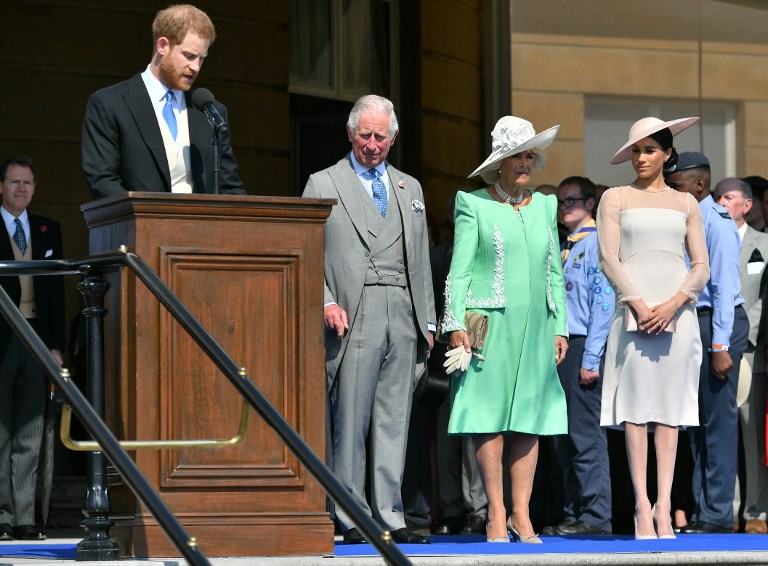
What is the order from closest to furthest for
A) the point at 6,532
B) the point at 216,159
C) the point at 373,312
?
1. the point at 216,159
2. the point at 373,312
3. the point at 6,532

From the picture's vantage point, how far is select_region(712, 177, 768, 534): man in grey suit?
902 cm

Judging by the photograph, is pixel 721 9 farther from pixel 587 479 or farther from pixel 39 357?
pixel 39 357

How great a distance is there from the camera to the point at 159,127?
6.65m

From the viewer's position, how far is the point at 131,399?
6.15 m

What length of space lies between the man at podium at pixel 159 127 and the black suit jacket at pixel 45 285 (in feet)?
7.87

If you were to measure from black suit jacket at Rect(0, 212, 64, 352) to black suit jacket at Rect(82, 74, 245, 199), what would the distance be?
96.0 inches

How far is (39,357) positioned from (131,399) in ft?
3.51

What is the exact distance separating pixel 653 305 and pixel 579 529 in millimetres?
1406

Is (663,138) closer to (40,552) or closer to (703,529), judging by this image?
(703,529)

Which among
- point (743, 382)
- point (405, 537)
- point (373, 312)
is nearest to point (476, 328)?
point (373, 312)

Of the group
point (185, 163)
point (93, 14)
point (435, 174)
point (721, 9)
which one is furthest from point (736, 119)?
point (185, 163)

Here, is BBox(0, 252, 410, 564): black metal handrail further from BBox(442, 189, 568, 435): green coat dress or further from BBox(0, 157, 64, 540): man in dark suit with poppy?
BBox(0, 157, 64, 540): man in dark suit with poppy

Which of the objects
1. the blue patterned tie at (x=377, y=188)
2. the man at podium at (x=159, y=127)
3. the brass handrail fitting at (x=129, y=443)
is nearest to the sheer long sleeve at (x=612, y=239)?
the blue patterned tie at (x=377, y=188)

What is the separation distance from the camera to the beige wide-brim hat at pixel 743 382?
29.4ft
